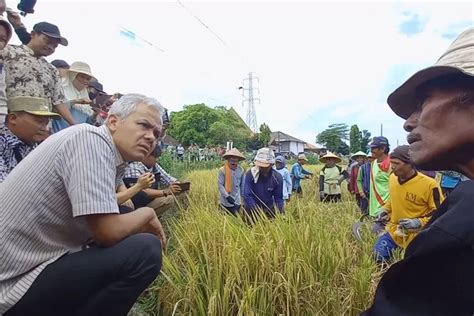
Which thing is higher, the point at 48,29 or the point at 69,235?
the point at 48,29

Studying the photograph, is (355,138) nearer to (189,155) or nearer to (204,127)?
(204,127)

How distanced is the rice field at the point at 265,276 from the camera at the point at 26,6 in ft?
8.51

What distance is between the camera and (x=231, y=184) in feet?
19.3

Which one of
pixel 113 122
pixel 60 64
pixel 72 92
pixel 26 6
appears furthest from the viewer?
pixel 60 64

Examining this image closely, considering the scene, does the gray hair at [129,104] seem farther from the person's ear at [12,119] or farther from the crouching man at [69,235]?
the person's ear at [12,119]

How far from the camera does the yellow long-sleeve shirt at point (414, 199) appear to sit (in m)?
3.29

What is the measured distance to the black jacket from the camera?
71 cm

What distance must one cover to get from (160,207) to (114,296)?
2368 mm

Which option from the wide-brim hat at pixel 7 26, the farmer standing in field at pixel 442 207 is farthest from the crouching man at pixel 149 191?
the farmer standing in field at pixel 442 207

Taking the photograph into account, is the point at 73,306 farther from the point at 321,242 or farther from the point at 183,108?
the point at 183,108

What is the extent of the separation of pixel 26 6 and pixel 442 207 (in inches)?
158

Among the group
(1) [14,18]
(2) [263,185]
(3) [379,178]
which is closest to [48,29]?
(1) [14,18]

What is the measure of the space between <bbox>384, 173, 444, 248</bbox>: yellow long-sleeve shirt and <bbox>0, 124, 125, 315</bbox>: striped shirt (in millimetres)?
2546

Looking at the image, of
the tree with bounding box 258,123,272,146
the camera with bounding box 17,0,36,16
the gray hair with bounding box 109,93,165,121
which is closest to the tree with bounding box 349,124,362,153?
the tree with bounding box 258,123,272,146
